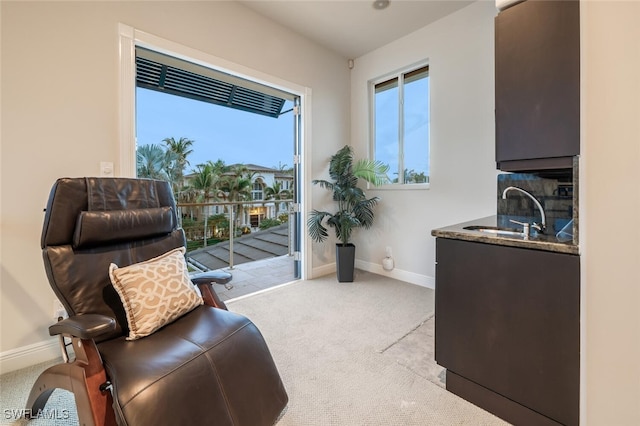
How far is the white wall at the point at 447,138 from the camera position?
2746 millimetres

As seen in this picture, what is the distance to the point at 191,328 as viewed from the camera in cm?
131

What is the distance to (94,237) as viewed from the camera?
1.40 meters

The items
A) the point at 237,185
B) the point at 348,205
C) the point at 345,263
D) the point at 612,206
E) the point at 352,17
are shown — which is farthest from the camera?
the point at 237,185

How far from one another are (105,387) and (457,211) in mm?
3099

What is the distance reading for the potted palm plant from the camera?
344 cm

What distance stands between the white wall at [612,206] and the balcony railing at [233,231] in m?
3.40

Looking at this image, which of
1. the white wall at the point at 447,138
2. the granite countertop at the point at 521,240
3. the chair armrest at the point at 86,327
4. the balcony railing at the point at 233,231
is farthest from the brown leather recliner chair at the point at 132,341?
the white wall at the point at 447,138

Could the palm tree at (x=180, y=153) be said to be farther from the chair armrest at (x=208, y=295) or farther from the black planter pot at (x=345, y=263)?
the black planter pot at (x=345, y=263)

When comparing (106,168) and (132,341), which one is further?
(106,168)

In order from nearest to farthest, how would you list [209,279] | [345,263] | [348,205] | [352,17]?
[209,279]
[352,17]
[345,263]
[348,205]

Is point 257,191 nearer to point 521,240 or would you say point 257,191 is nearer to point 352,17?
point 352,17

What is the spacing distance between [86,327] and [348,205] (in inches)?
120

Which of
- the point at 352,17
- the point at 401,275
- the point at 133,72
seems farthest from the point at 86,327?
the point at 352,17

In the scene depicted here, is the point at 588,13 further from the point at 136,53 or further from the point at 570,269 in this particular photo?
the point at 136,53
